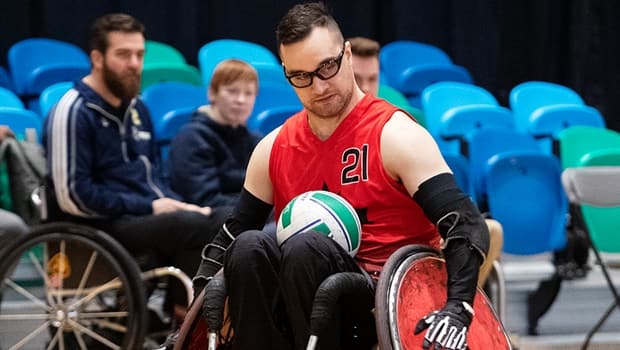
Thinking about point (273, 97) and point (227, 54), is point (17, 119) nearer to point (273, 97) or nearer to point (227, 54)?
point (273, 97)

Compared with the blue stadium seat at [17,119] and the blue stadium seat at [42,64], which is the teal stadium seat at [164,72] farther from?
the blue stadium seat at [17,119]

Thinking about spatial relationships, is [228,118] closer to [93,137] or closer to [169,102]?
[93,137]

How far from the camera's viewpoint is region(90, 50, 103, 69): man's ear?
166 inches

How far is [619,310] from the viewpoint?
5.38m

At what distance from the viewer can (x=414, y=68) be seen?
22.3ft

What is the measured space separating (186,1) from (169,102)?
68.2 inches

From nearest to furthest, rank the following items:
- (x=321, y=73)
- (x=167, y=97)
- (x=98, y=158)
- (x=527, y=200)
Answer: (x=321, y=73), (x=98, y=158), (x=527, y=200), (x=167, y=97)

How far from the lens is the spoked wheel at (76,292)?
12.2 feet

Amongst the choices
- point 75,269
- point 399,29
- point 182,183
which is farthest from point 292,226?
point 399,29

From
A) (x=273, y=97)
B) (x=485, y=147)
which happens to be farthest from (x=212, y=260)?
(x=273, y=97)

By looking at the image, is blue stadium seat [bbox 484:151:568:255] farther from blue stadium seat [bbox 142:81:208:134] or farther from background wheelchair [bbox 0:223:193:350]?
background wheelchair [bbox 0:223:193:350]

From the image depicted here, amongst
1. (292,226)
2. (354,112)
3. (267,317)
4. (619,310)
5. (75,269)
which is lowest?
(619,310)

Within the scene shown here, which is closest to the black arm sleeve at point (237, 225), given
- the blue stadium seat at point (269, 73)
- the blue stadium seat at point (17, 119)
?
the blue stadium seat at point (17, 119)

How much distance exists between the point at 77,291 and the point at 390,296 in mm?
1807
